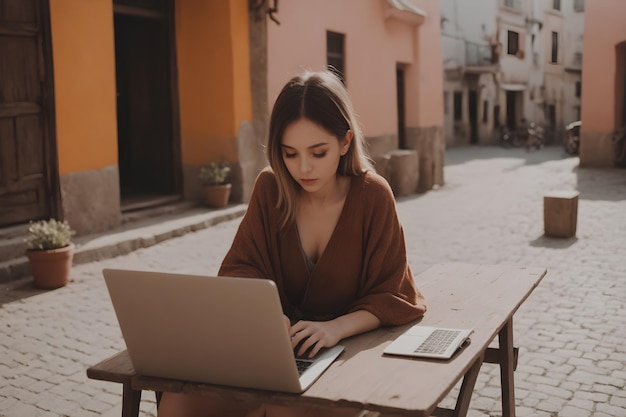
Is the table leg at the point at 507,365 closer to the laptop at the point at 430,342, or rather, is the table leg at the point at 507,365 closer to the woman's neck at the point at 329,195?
the laptop at the point at 430,342

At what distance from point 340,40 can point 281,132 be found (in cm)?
1132

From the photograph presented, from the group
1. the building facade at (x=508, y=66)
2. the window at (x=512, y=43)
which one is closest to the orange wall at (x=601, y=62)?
the building facade at (x=508, y=66)

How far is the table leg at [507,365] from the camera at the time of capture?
3.03m

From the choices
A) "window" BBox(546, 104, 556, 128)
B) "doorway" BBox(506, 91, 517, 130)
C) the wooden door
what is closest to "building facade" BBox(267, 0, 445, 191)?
the wooden door

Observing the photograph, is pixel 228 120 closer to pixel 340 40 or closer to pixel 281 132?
pixel 340 40

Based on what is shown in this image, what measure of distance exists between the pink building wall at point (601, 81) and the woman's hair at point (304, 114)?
16.3m

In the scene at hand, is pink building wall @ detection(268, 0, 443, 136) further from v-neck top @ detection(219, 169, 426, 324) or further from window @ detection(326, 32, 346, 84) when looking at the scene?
v-neck top @ detection(219, 169, 426, 324)

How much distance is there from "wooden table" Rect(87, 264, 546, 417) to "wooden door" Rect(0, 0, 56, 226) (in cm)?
585

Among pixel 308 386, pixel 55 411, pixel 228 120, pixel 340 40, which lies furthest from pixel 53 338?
pixel 340 40

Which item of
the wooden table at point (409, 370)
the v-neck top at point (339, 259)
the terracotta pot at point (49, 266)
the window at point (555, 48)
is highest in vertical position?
the window at point (555, 48)

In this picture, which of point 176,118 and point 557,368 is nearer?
point 557,368

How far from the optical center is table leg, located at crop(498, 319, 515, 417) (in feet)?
9.93

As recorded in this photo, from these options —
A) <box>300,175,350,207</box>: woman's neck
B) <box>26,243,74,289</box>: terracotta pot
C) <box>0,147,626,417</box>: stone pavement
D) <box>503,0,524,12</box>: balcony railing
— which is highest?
<box>503,0,524,12</box>: balcony railing

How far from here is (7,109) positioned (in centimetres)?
753
